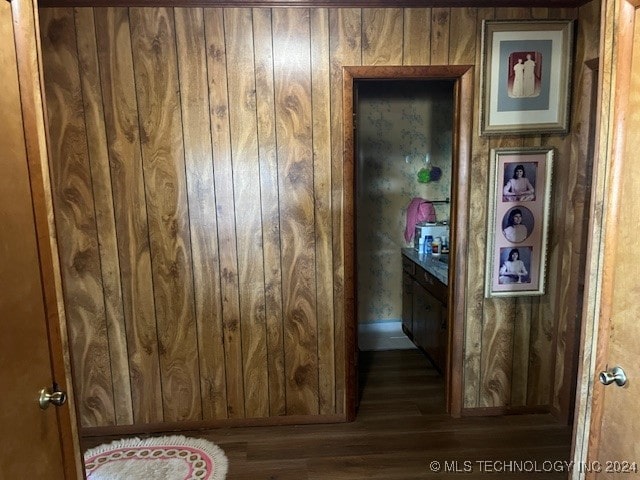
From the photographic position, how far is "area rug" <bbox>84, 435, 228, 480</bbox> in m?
2.38

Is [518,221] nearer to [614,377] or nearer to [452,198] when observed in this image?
[452,198]

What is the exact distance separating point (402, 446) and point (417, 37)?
227cm

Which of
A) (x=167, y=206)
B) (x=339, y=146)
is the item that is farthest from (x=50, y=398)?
(x=339, y=146)

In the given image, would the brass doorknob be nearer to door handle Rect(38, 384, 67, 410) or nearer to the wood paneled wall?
door handle Rect(38, 384, 67, 410)

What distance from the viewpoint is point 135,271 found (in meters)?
2.61

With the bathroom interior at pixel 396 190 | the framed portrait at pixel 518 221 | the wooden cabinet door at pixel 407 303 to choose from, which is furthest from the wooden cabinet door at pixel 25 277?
the wooden cabinet door at pixel 407 303

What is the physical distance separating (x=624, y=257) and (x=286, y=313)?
181 centimetres

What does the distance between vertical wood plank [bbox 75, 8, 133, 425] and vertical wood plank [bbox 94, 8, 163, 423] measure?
3 cm

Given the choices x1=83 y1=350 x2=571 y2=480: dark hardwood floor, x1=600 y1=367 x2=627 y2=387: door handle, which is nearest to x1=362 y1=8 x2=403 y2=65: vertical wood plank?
x1=600 y1=367 x2=627 y2=387: door handle

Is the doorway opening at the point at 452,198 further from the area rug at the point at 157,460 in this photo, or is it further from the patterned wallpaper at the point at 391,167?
the patterned wallpaper at the point at 391,167

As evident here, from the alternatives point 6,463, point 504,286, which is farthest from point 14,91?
point 504,286

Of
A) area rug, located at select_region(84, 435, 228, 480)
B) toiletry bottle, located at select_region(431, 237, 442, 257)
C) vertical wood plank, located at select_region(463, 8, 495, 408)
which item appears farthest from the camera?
toiletry bottle, located at select_region(431, 237, 442, 257)

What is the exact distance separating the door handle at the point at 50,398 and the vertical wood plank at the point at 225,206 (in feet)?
4.50

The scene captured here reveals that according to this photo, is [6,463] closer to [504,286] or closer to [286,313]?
[286,313]
